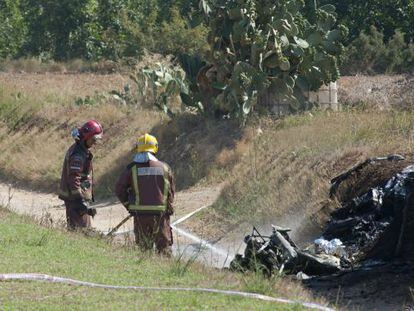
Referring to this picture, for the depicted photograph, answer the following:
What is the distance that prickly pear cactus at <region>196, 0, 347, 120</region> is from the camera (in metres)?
20.7

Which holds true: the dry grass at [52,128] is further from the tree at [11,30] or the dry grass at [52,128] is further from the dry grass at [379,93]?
the tree at [11,30]

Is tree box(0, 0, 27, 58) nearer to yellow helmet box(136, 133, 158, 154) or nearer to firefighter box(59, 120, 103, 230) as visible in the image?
firefighter box(59, 120, 103, 230)

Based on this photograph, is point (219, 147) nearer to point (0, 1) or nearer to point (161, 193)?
point (161, 193)

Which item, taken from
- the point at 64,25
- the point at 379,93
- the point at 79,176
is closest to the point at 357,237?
the point at 79,176

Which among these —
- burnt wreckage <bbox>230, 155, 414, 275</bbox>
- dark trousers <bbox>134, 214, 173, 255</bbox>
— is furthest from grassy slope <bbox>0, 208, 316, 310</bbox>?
burnt wreckage <bbox>230, 155, 414, 275</bbox>

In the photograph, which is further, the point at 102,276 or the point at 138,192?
the point at 138,192

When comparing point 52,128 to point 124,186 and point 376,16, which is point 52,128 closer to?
point 376,16

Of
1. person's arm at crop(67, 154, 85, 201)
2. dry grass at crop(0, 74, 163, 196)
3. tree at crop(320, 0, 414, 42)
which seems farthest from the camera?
tree at crop(320, 0, 414, 42)

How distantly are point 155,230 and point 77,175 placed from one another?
167 cm

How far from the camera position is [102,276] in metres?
8.96

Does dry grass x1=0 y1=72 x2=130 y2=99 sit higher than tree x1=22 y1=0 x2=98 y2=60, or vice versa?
tree x1=22 y1=0 x2=98 y2=60

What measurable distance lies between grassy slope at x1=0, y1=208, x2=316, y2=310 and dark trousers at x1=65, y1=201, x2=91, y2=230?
109 centimetres

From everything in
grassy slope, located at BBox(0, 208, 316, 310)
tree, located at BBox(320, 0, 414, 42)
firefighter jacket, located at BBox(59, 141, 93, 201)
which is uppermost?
tree, located at BBox(320, 0, 414, 42)

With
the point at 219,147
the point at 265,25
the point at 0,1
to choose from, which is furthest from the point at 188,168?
the point at 0,1
